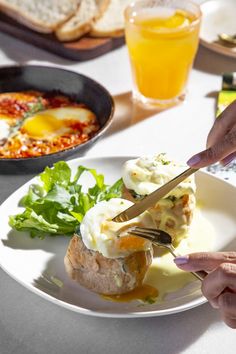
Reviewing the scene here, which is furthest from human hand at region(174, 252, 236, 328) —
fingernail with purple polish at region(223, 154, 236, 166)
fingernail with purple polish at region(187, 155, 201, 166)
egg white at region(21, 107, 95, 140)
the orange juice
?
the orange juice

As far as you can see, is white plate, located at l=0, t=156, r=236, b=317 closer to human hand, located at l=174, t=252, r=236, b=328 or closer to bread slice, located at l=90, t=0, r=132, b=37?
human hand, located at l=174, t=252, r=236, b=328

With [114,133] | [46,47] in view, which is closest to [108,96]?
[114,133]

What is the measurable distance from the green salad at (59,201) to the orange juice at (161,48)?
0.60 metres

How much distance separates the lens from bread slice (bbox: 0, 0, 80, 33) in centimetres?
261

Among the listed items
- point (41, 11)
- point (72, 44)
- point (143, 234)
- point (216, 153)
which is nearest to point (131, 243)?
point (143, 234)

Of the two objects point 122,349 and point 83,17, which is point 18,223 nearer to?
point 122,349

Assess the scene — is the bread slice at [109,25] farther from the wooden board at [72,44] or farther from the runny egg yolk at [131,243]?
the runny egg yolk at [131,243]

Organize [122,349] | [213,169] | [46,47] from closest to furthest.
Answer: [122,349]
[213,169]
[46,47]

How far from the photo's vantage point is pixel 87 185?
177 cm

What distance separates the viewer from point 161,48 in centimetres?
216

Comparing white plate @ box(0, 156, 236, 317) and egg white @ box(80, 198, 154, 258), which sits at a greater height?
egg white @ box(80, 198, 154, 258)

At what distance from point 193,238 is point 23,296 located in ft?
1.35

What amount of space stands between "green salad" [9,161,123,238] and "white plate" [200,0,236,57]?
102cm

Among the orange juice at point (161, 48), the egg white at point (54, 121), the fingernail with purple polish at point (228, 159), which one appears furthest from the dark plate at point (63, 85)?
the fingernail with purple polish at point (228, 159)
